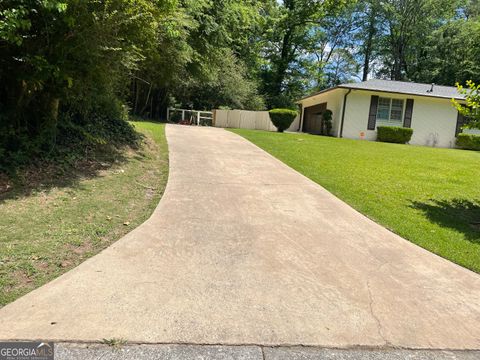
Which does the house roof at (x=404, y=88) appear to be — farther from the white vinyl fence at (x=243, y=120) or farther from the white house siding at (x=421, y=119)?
the white vinyl fence at (x=243, y=120)

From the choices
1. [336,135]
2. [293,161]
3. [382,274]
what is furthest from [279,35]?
[382,274]

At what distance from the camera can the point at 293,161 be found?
32.5 ft

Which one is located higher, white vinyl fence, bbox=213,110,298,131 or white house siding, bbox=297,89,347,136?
white house siding, bbox=297,89,347,136

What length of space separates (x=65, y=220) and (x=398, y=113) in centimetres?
1992

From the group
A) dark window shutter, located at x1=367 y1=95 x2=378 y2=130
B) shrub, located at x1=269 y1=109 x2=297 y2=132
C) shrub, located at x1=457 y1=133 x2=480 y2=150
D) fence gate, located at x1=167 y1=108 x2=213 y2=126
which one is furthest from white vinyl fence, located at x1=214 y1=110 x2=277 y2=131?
shrub, located at x1=457 y1=133 x2=480 y2=150

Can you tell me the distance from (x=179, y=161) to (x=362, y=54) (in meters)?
40.6

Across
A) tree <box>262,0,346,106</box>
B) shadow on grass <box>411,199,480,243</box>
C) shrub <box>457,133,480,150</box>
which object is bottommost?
shadow on grass <box>411,199,480,243</box>

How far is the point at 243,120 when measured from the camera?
22.6 meters

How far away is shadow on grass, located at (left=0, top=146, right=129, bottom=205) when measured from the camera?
525cm

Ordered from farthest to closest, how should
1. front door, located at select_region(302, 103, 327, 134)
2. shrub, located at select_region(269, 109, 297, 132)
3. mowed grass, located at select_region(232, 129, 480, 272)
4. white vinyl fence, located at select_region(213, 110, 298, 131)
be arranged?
front door, located at select_region(302, 103, 327, 134) → white vinyl fence, located at select_region(213, 110, 298, 131) → shrub, located at select_region(269, 109, 297, 132) → mowed grass, located at select_region(232, 129, 480, 272)

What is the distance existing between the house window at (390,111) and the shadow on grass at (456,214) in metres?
14.5

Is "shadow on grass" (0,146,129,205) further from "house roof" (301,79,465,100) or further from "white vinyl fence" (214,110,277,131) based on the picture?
"house roof" (301,79,465,100)

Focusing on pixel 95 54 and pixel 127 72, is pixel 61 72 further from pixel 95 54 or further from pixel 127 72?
pixel 127 72

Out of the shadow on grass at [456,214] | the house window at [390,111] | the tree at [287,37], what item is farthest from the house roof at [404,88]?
the shadow on grass at [456,214]
